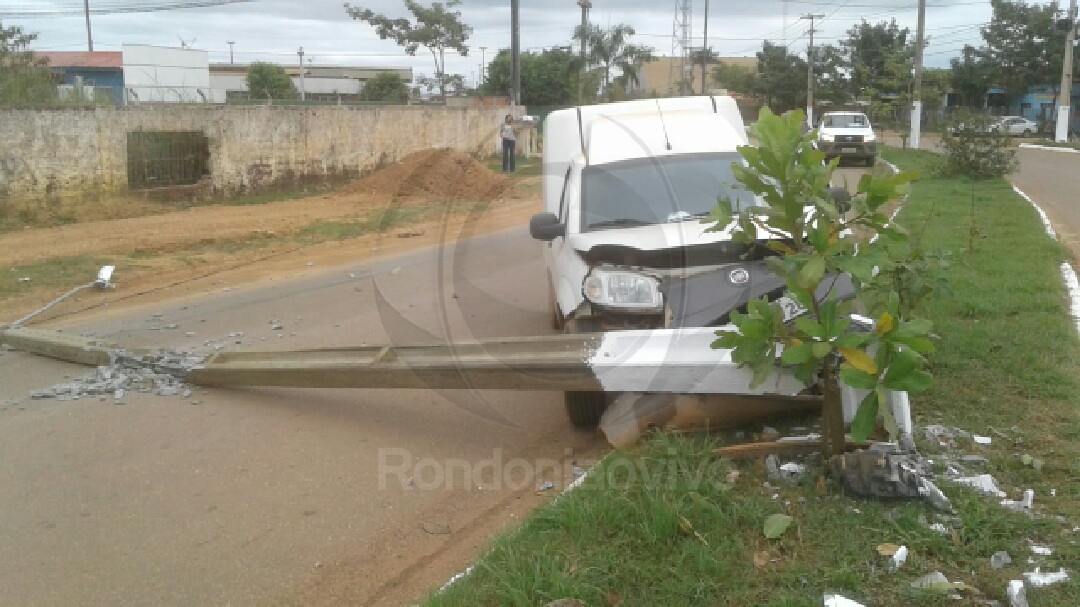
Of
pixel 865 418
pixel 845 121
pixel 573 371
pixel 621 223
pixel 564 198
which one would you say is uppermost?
pixel 845 121

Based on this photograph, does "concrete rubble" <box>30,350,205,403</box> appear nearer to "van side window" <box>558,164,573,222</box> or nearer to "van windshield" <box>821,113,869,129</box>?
"van side window" <box>558,164,573,222</box>

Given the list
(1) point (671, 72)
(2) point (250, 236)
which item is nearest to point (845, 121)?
(2) point (250, 236)

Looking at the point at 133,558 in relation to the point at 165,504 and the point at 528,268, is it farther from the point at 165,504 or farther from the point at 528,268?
the point at 528,268

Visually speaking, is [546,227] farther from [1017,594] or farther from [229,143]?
[229,143]

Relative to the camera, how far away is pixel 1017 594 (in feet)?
11.8

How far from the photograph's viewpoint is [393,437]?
6.38 meters

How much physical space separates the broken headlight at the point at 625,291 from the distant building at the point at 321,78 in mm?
49130

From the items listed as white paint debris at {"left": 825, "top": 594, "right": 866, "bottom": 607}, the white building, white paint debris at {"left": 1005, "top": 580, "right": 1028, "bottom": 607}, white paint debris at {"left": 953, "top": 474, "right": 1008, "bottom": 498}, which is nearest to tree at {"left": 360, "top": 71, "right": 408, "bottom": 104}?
the white building

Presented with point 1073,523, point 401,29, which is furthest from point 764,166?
point 401,29

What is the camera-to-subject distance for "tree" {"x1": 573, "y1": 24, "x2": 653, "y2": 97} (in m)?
50.6

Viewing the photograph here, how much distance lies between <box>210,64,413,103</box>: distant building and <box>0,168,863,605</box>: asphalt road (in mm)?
48092

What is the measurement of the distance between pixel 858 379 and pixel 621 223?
10.1 ft

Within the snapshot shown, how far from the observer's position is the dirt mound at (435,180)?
2369 centimetres

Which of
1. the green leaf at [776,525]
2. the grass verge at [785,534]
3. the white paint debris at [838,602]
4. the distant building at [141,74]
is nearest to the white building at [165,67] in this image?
the distant building at [141,74]
